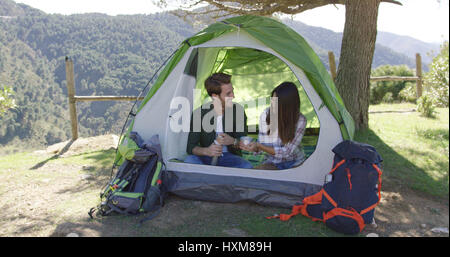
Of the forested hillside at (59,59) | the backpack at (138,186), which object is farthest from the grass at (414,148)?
the forested hillside at (59,59)

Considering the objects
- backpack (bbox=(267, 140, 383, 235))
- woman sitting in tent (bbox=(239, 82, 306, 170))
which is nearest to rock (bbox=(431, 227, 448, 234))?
backpack (bbox=(267, 140, 383, 235))

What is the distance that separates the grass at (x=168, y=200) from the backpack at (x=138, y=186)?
0.30 feet

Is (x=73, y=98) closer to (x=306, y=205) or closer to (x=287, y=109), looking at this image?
(x=287, y=109)

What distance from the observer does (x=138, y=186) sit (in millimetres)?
3062

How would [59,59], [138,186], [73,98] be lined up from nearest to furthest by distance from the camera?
[138,186] → [73,98] → [59,59]

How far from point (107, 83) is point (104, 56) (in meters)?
4.85

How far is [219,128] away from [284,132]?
59 centimetres

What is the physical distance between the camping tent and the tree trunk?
1697mm

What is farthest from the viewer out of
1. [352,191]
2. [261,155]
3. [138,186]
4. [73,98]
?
[73,98]

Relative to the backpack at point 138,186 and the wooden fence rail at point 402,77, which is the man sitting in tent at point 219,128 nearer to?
the backpack at point 138,186

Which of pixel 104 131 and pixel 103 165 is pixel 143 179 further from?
pixel 104 131

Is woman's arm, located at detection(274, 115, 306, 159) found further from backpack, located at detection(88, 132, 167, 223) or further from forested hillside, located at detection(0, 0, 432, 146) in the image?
forested hillside, located at detection(0, 0, 432, 146)

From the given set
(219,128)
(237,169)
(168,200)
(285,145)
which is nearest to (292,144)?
(285,145)

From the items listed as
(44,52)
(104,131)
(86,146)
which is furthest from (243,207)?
(44,52)
